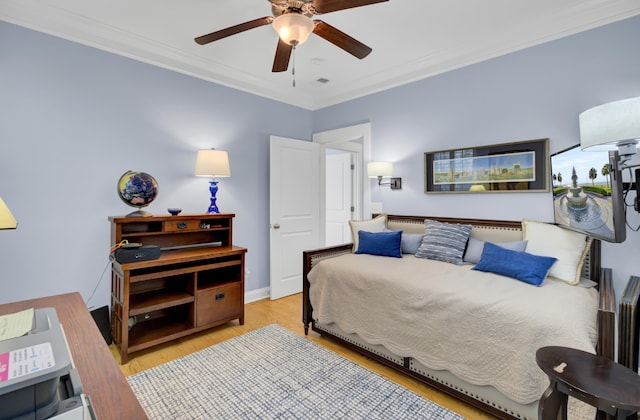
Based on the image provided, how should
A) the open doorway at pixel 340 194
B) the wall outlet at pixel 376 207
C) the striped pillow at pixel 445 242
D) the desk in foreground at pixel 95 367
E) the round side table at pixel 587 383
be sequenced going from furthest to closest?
1. the open doorway at pixel 340 194
2. the wall outlet at pixel 376 207
3. the striped pillow at pixel 445 242
4. the round side table at pixel 587 383
5. the desk in foreground at pixel 95 367

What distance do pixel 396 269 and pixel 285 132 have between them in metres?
2.51

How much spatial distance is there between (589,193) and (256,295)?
10.8ft

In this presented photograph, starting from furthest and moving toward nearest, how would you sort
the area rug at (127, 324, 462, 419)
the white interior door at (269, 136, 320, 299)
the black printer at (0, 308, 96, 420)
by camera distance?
the white interior door at (269, 136, 320, 299), the area rug at (127, 324, 462, 419), the black printer at (0, 308, 96, 420)

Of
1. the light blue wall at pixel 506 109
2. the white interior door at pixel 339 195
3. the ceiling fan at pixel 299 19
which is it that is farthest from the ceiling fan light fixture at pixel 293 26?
the white interior door at pixel 339 195

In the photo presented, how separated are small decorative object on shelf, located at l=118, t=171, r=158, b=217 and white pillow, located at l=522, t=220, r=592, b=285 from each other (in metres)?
3.08

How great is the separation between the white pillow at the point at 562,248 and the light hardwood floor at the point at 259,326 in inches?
42.0

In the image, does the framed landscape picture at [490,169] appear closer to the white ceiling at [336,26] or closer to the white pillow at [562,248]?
the white pillow at [562,248]

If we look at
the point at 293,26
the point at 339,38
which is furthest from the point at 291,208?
the point at 293,26

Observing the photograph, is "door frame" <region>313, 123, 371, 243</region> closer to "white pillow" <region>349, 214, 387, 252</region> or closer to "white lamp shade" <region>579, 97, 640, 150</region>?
"white pillow" <region>349, 214, 387, 252</region>

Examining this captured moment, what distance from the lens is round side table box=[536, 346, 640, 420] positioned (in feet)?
3.45

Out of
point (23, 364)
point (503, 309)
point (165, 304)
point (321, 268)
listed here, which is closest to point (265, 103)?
point (321, 268)

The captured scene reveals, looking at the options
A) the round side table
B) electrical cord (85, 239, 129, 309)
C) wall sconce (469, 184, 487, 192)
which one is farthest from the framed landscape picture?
electrical cord (85, 239, 129, 309)

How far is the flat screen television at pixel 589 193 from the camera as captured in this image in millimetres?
1561

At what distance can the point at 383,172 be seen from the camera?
334 cm
